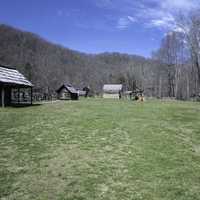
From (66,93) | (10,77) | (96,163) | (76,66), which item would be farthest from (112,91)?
(96,163)

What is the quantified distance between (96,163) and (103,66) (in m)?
121

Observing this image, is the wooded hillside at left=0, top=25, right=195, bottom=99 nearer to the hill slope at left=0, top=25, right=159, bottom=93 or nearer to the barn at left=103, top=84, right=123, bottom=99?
the hill slope at left=0, top=25, right=159, bottom=93

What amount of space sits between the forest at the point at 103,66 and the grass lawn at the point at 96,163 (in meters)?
36.1

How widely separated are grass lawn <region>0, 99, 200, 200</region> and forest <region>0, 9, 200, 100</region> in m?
36.1

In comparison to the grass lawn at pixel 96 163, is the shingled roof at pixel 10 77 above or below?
above

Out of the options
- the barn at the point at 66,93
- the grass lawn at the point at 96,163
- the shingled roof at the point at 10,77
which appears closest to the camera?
the grass lawn at the point at 96,163

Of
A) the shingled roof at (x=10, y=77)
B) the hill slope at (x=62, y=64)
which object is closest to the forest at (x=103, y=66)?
the hill slope at (x=62, y=64)

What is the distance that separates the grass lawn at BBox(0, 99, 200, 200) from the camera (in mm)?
6395

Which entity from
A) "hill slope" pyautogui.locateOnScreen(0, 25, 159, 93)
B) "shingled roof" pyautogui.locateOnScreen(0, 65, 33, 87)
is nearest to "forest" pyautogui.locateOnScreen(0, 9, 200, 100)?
"hill slope" pyautogui.locateOnScreen(0, 25, 159, 93)

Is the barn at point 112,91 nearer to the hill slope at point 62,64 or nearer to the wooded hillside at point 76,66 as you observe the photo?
the wooded hillside at point 76,66

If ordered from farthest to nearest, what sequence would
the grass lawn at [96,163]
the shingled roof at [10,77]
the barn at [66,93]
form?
the barn at [66,93] < the shingled roof at [10,77] < the grass lawn at [96,163]

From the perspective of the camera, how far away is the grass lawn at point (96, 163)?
6.39 metres

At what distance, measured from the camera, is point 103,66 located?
420ft

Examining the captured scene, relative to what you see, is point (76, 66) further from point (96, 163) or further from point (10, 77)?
point (96, 163)
